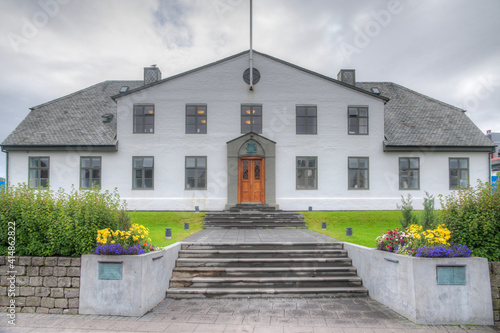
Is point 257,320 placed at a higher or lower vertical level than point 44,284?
lower

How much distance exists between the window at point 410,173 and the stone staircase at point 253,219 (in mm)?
6867

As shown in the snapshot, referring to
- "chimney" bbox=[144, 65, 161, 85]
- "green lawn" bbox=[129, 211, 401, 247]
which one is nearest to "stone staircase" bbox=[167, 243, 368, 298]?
"green lawn" bbox=[129, 211, 401, 247]

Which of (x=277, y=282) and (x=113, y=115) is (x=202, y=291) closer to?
(x=277, y=282)

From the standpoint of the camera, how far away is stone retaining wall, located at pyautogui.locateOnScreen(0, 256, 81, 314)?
6562mm

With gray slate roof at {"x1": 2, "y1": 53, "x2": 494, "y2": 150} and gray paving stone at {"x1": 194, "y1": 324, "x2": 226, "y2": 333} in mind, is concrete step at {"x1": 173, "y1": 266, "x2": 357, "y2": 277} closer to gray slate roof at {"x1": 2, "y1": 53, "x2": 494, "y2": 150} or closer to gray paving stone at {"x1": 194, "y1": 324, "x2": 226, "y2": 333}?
gray paving stone at {"x1": 194, "y1": 324, "x2": 226, "y2": 333}

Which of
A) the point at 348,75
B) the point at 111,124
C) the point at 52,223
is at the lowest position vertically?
the point at 52,223

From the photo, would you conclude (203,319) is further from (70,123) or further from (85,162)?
(70,123)

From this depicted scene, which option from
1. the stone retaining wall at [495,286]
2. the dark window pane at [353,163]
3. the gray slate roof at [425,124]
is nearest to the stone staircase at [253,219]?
the dark window pane at [353,163]

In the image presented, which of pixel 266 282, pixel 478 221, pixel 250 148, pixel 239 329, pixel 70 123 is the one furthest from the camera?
pixel 70 123

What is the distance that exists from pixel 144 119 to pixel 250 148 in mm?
6370

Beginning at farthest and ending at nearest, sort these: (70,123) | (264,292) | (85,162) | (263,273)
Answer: (70,123) < (85,162) < (263,273) < (264,292)

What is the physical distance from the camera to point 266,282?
7.89 metres

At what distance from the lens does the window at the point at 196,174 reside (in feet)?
60.8

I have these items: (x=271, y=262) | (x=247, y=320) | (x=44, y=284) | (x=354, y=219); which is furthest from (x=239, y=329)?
(x=354, y=219)
